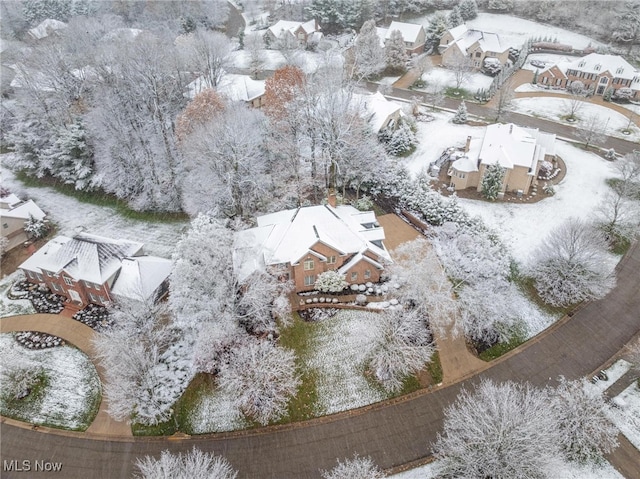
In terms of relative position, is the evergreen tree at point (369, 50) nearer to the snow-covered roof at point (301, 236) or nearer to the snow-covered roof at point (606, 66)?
the snow-covered roof at point (606, 66)

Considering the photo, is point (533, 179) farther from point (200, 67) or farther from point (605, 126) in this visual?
point (200, 67)

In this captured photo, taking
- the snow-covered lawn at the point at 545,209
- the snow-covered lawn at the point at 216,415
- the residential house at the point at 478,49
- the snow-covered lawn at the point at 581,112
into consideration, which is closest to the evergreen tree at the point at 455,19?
the residential house at the point at 478,49

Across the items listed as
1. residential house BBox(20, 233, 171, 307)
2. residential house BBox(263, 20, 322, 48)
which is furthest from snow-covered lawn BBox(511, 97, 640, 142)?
residential house BBox(20, 233, 171, 307)

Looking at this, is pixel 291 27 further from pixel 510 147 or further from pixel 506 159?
pixel 506 159

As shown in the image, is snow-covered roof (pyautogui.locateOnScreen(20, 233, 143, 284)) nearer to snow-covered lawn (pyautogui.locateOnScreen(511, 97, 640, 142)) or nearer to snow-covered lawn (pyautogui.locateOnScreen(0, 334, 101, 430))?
snow-covered lawn (pyautogui.locateOnScreen(0, 334, 101, 430))

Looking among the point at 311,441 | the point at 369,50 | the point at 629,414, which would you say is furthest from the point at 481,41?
the point at 311,441

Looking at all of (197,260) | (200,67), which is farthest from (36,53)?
(197,260)
